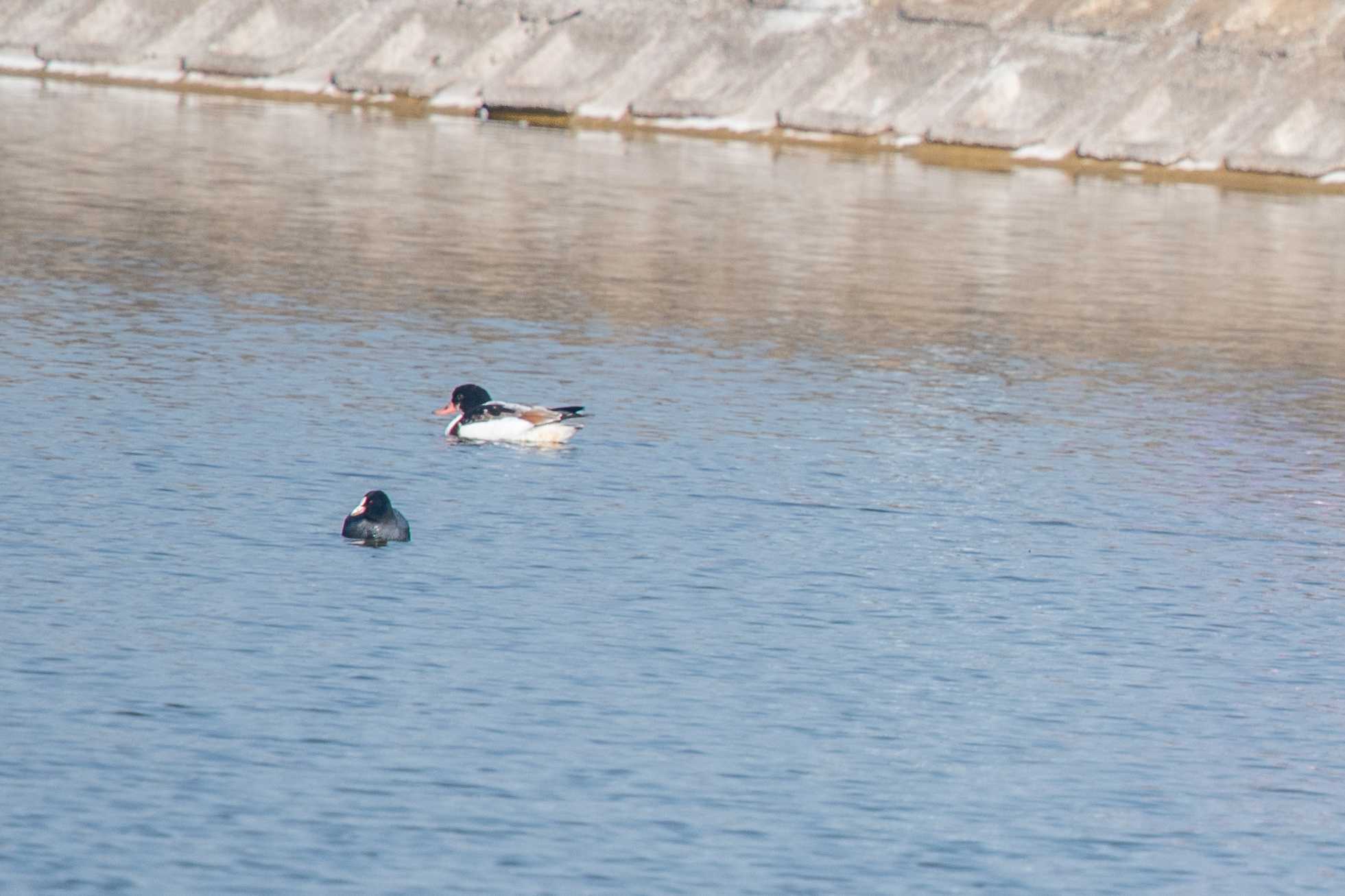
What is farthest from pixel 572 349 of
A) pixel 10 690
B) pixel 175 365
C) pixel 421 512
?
pixel 10 690

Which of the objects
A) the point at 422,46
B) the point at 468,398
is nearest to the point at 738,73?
the point at 422,46

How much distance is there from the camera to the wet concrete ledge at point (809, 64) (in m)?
54.8

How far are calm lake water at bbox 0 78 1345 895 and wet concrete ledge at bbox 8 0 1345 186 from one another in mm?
22325

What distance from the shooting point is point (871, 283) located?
1273 inches

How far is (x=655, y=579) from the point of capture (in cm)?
1570

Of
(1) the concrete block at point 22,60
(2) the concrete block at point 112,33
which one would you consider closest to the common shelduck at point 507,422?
(2) the concrete block at point 112,33

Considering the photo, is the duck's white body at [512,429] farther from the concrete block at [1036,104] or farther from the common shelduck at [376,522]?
the concrete block at [1036,104]

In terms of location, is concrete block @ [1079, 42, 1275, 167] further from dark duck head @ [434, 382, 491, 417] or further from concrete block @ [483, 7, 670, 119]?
dark duck head @ [434, 382, 491, 417]

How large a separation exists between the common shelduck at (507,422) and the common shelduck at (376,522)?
3884 mm

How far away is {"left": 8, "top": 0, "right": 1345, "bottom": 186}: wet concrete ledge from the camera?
180 feet

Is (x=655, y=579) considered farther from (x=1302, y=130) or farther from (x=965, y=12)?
(x=965, y=12)

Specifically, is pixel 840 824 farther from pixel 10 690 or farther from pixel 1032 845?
pixel 10 690

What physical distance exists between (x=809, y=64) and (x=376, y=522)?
4319cm

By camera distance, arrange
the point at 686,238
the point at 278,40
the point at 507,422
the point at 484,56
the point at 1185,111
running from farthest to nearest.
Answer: the point at 278,40 → the point at 484,56 → the point at 1185,111 → the point at 686,238 → the point at 507,422
